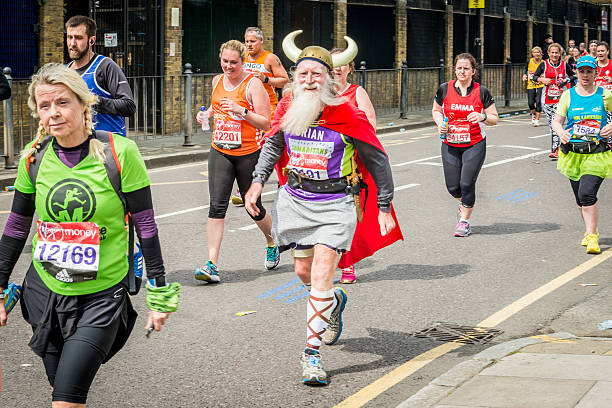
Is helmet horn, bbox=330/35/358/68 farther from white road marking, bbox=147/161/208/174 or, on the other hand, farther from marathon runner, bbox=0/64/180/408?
white road marking, bbox=147/161/208/174

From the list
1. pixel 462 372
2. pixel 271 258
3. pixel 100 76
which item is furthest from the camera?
pixel 271 258

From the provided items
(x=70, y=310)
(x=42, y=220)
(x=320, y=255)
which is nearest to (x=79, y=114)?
(x=42, y=220)

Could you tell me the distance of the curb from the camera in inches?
197

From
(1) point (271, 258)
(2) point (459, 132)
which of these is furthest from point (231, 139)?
(2) point (459, 132)

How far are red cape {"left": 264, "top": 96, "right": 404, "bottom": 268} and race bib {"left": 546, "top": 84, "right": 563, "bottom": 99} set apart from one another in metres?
13.9

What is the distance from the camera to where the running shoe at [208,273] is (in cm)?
791

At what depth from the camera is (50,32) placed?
18.0m

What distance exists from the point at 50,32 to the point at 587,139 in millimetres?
11596

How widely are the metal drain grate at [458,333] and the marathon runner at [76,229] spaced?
281 centimetres

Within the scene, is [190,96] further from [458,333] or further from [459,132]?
[458,333]

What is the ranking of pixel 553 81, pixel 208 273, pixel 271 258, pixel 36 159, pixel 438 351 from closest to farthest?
pixel 36 159, pixel 438 351, pixel 208 273, pixel 271 258, pixel 553 81

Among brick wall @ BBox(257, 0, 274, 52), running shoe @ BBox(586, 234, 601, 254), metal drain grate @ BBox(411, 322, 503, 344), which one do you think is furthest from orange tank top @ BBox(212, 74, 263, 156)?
brick wall @ BBox(257, 0, 274, 52)

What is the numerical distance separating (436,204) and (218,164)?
448 centimetres

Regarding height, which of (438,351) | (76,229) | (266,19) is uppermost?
(266,19)
